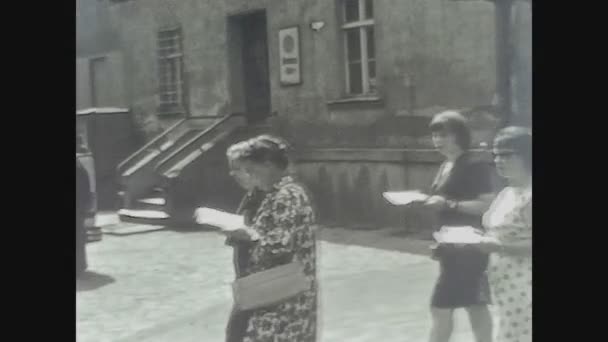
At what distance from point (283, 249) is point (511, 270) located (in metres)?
1.19

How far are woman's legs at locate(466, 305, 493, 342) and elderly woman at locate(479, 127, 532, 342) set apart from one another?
0.05m

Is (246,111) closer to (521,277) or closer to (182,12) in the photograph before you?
(182,12)

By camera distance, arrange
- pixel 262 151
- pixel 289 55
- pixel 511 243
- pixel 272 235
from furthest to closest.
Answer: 1. pixel 511 243
2. pixel 289 55
3. pixel 262 151
4. pixel 272 235

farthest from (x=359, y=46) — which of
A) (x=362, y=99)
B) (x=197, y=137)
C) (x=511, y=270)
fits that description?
(x=511, y=270)

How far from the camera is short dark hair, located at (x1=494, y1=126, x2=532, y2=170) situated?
405cm

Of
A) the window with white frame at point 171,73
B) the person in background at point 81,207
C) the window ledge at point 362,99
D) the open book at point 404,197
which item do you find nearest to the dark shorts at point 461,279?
the open book at point 404,197

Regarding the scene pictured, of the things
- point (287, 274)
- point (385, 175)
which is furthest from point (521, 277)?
point (287, 274)

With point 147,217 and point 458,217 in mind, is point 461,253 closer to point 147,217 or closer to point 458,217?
point 458,217

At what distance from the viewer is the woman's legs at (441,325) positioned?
3975 mm

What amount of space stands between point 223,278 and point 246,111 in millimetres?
766

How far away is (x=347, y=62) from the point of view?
12.7 feet

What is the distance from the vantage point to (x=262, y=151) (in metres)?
3.69

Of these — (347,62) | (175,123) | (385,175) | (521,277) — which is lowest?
(521,277)

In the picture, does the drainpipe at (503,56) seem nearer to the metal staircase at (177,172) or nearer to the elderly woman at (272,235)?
the elderly woman at (272,235)
